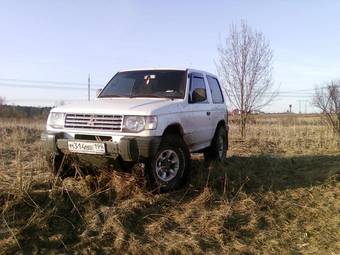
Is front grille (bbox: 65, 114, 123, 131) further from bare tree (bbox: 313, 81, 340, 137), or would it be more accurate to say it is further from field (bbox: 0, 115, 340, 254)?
bare tree (bbox: 313, 81, 340, 137)

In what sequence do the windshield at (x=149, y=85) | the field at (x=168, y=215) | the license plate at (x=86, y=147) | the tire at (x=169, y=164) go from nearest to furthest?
the field at (x=168, y=215), the license plate at (x=86, y=147), the tire at (x=169, y=164), the windshield at (x=149, y=85)

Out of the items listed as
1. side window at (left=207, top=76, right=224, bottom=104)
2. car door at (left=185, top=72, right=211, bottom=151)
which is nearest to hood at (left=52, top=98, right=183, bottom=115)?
car door at (left=185, top=72, right=211, bottom=151)

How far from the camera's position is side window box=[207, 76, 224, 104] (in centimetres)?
925

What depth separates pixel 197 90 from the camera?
7.93 meters

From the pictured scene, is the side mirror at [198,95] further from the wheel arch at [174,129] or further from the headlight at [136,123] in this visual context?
the headlight at [136,123]

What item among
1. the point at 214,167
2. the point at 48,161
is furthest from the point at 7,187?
the point at 214,167

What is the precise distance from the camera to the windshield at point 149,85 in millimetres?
7613

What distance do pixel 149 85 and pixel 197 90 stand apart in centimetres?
84

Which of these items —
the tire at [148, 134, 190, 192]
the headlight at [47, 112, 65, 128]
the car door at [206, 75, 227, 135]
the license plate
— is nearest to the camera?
the license plate

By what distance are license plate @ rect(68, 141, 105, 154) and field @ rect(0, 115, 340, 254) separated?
41 centimetres

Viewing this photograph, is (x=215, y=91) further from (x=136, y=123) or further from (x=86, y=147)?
(x=86, y=147)

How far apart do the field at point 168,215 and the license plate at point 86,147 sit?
415 millimetres

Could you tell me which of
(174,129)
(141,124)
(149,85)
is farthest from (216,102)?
(141,124)

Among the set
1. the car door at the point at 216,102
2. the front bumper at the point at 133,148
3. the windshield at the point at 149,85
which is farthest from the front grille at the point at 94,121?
the car door at the point at 216,102
